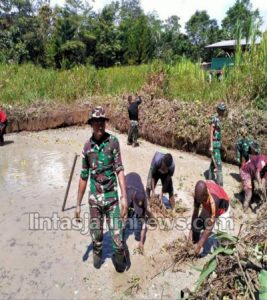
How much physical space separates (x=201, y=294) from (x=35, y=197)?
16.2 ft

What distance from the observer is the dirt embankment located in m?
9.16

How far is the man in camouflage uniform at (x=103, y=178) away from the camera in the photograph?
12.5 ft

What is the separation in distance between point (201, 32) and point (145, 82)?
98.5ft

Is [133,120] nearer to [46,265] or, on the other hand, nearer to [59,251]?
[59,251]

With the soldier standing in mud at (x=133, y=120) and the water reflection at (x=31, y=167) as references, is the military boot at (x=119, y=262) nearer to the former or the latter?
the water reflection at (x=31, y=167)

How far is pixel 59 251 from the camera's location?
15.7 feet

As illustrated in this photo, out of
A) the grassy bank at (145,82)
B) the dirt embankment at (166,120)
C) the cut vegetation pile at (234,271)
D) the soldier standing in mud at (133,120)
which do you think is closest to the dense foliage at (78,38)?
the grassy bank at (145,82)

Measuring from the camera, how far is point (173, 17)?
50.7 m

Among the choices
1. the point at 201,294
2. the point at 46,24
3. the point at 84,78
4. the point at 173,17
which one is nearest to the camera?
the point at 201,294

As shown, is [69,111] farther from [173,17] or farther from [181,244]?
[173,17]

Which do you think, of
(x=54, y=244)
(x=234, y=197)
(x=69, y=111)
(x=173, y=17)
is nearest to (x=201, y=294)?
(x=54, y=244)

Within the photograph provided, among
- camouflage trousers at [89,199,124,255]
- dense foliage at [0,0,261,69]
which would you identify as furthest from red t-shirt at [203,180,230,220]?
dense foliage at [0,0,261,69]

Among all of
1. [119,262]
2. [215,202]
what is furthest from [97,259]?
[215,202]

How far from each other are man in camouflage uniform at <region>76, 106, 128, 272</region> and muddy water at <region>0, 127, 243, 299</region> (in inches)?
16.8
